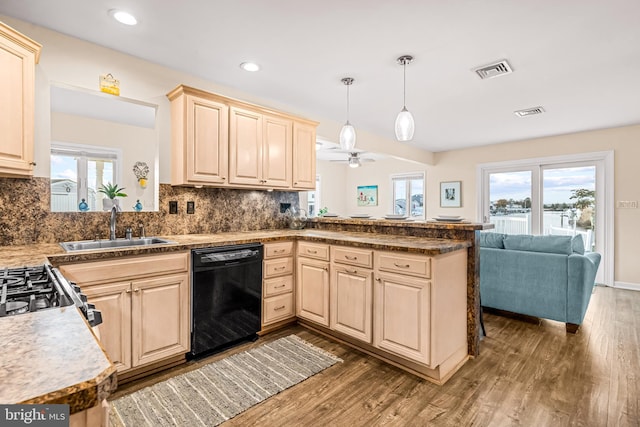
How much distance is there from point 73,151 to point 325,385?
4627 mm

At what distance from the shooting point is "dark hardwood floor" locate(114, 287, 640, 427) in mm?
1819

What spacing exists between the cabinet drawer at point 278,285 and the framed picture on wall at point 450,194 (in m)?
4.91

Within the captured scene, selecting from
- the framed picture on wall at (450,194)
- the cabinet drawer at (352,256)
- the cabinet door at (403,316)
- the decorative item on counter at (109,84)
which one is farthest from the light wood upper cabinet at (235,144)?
the framed picture on wall at (450,194)

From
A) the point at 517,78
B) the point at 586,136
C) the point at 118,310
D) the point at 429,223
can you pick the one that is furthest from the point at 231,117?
the point at 586,136

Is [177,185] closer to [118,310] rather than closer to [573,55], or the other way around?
[118,310]

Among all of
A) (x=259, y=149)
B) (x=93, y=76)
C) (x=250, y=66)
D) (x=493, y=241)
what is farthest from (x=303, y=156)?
(x=493, y=241)

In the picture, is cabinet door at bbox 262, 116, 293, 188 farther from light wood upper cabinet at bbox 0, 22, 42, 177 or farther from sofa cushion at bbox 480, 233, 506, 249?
sofa cushion at bbox 480, 233, 506, 249

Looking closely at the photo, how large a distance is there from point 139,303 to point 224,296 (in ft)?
2.03

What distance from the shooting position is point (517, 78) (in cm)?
308

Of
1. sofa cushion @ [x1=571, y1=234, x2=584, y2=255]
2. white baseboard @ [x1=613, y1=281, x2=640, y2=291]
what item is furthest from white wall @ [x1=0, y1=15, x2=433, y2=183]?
white baseboard @ [x1=613, y1=281, x2=640, y2=291]

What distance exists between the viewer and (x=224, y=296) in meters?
2.57

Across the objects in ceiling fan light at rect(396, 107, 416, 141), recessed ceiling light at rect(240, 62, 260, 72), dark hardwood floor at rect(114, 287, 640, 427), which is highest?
recessed ceiling light at rect(240, 62, 260, 72)

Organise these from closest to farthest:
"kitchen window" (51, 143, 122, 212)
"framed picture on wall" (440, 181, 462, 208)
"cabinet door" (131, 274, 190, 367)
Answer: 1. "cabinet door" (131, 274, 190, 367)
2. "kitchen window" (51, 143, 122, 212)
3. "framed picture on wall" (440, 181, 462, 208)

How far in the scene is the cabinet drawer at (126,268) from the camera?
1.91 metres
